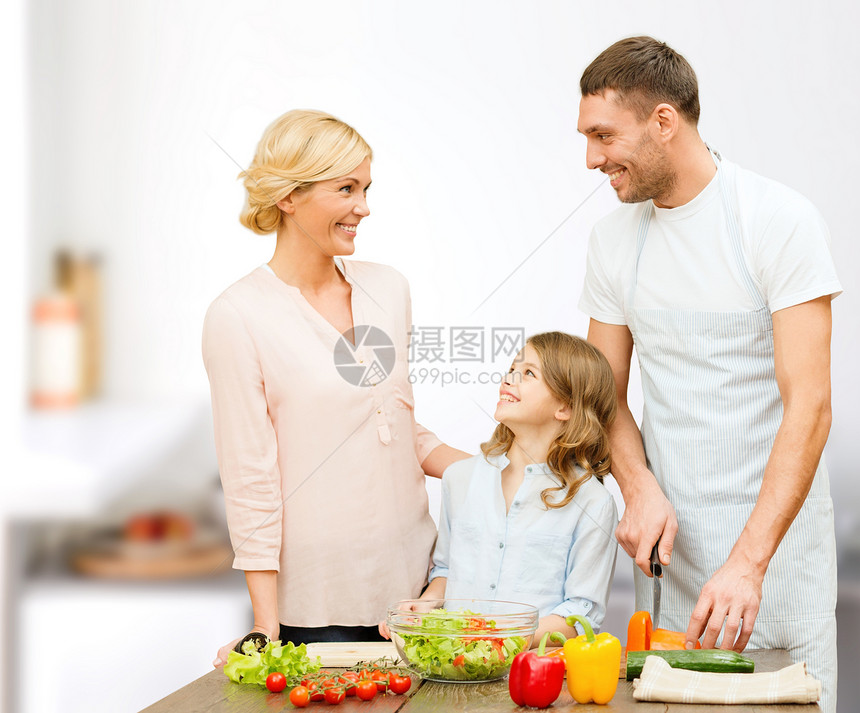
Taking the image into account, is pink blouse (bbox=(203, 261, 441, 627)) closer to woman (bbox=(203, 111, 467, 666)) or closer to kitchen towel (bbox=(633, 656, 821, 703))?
woman (bbox=(203, 111, 467, 666))

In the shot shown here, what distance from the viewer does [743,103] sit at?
221 centimetres

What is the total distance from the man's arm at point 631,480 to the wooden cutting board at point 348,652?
0.40 m

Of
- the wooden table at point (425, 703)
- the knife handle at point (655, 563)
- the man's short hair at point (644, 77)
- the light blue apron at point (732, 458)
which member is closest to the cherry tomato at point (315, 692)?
the wooden table at point (425, 703)

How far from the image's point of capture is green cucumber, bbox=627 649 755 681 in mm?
1168

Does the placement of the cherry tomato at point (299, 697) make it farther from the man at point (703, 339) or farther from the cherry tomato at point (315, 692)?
the man at point (703, 339)

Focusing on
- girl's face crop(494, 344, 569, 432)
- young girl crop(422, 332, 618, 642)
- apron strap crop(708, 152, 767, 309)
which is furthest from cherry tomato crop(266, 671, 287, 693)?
apron strap crop(708, 152, 767, 309)

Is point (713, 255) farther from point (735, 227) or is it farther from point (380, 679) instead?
point (380, 679)

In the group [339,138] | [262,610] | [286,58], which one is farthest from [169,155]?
[262,610]

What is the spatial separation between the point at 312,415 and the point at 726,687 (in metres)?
0.75

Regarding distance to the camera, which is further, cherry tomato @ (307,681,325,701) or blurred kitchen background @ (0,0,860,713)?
blurred kitchen background @ (0,0,860,713)

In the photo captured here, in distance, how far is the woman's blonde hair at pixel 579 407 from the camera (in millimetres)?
1639

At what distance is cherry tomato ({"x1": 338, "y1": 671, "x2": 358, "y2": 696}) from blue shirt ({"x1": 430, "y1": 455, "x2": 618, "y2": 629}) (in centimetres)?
46

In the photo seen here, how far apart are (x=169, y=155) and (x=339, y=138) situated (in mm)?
916

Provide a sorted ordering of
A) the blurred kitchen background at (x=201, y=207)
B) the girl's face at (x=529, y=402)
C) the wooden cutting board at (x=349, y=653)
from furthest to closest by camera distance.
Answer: the blurred kitchen background at (x=201, y=207)
the girl's face at (x=529, y=402)
the wooden cutting board at (x=349, y=653)
